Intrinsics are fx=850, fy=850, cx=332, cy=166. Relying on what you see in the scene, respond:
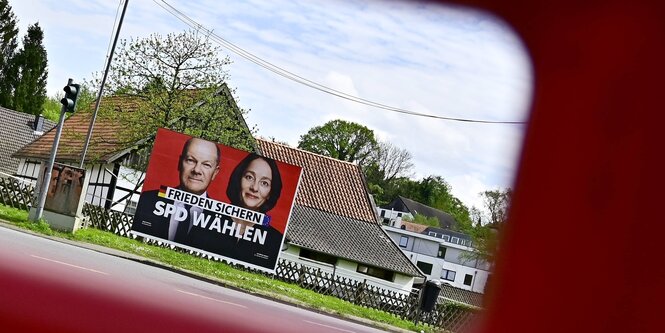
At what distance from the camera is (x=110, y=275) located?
1.25 m

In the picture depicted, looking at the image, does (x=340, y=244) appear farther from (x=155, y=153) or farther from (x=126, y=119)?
(x=155, y=153)

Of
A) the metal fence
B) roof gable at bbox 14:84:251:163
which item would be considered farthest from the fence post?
roof gable at bbox 14:84:251:163

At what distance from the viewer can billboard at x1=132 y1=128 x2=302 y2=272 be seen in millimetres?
4684

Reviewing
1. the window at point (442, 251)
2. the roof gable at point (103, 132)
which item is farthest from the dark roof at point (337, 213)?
the roof gable at point (103, 132)

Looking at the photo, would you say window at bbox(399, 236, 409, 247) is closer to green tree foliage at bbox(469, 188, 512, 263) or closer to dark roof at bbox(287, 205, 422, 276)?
dark roof at bbox(287, 205, 422, 276)

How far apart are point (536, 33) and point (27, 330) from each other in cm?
57

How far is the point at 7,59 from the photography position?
4.25 ft

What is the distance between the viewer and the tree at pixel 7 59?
4.07 feet

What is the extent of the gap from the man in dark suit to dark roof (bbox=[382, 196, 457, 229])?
190 cm

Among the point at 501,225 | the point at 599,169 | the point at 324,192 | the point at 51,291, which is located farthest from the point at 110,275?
the point at 324,192

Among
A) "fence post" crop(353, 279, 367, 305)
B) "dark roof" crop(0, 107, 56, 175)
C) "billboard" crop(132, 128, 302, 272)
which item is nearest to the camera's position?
"fence post" crop(353, 279, 367, 305)

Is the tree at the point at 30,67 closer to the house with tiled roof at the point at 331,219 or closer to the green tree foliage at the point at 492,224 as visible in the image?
the house with tiled roof at the point at 331,219

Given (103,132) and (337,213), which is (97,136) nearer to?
(103,132)

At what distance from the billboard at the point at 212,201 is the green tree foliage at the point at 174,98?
0.13 metres
